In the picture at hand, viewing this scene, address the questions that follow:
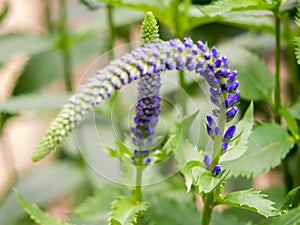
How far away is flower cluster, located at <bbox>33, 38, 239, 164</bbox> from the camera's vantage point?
61cm

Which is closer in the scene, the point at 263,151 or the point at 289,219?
the point at 289,219

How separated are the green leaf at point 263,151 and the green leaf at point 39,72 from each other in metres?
0.74

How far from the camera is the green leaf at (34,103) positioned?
46.6 inches

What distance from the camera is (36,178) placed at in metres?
1.48

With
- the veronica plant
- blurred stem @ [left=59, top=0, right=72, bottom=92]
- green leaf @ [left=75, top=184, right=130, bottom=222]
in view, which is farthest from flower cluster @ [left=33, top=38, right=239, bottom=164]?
blurred stem @ [left=59, top=0, right=72, bottom=92]

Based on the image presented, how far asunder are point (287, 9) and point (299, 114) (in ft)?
0.45

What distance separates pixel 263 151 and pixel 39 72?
31.3 inches

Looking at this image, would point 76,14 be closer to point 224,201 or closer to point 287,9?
point 287,9

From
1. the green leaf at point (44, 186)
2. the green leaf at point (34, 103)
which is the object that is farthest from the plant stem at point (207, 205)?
the green leaf at point (44, 186)

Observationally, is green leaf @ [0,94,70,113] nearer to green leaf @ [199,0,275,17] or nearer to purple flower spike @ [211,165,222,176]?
green leaf @ [199,0,275,17]

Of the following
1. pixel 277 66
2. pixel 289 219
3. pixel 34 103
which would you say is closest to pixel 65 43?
pixel 34 103

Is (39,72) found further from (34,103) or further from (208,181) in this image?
Result: (208,181)

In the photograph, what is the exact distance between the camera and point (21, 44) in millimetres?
1431

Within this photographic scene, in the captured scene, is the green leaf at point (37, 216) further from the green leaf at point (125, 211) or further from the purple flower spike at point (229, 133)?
the purple flower spike at point (229, 133)
